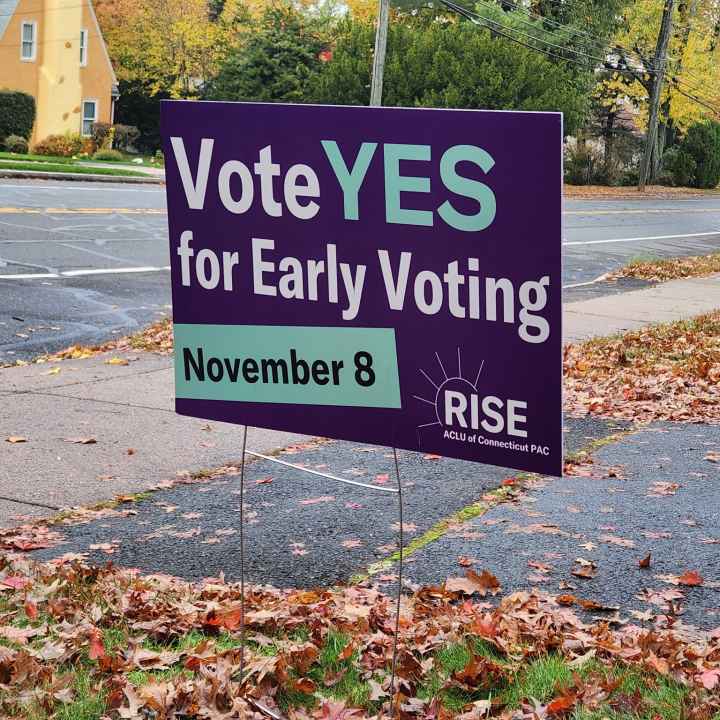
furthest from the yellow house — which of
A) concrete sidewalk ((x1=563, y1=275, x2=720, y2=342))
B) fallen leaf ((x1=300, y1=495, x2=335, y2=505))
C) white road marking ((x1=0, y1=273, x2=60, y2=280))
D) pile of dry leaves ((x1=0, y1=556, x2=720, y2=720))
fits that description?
pile of dry leaves ((x1=0, y1=556, x2=720, y2=720))

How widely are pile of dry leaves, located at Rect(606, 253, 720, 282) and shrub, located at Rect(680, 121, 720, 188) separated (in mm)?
39781

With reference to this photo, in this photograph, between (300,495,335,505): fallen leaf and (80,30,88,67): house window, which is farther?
(80,30,88,67): house window

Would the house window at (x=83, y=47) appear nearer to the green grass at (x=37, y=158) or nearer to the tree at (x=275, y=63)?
the tree at (x=275, y=63)

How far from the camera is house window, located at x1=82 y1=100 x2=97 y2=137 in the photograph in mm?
49469

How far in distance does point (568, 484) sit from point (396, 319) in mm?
3603

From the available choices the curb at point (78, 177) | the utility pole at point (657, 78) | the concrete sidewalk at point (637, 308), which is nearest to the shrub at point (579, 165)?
the utility pole at point (657, 78)

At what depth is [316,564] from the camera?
212 inches

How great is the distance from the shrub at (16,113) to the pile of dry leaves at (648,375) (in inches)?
1334

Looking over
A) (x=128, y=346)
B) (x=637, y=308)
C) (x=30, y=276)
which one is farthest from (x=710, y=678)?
(x=30, y=276)

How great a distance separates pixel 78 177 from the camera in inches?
1277

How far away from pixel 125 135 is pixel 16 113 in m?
8.83

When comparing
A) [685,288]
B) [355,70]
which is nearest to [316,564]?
[685,288]

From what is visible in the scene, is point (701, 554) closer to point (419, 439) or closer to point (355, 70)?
point (419, 439)

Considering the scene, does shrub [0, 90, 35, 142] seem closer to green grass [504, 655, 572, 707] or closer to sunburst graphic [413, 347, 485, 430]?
green grass [504, 655, 572, 707]
